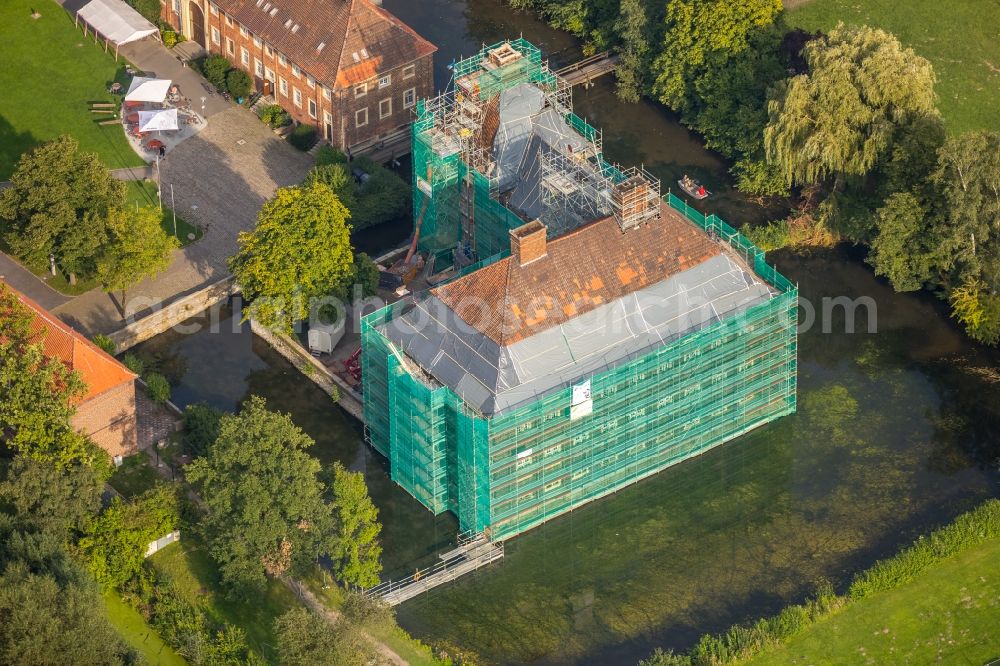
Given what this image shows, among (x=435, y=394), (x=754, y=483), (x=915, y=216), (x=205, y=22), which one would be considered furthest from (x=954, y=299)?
(x=205, y=22)

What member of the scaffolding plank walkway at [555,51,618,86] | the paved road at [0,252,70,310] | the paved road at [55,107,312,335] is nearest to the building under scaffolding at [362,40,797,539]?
the paved road at [55,107,312,335]

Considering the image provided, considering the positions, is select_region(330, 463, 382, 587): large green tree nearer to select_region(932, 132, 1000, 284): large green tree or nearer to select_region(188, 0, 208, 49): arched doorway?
select_region(932, 132, 1000, 284): large green tree

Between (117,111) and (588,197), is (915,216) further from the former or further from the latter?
(117,111)

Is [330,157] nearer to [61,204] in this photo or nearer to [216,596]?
[61,204]

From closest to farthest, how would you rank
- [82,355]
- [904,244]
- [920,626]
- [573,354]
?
1. [920,626]
2. [573,354]
3. [82,355]
4. [904,244]

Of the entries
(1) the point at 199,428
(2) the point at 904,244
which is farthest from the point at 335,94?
(2) the point at 904,244

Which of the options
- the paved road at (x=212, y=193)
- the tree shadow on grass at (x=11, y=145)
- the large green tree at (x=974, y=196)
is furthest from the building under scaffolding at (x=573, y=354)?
the tree shadow on grass at (x=11, y=145)
